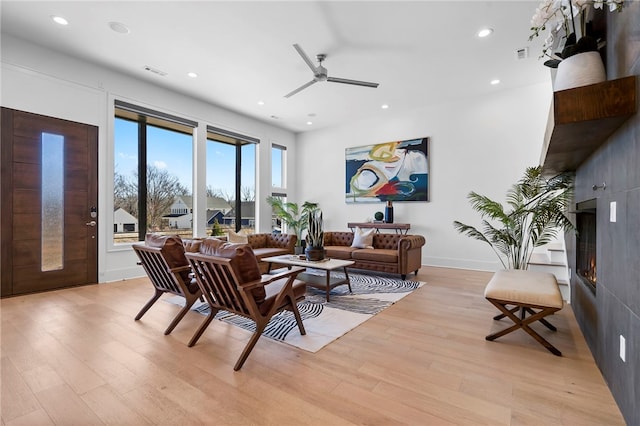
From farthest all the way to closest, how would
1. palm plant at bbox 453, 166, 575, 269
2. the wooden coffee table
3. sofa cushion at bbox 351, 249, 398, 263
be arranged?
1. sofa cushion at bbox 351, 249, 398, 263
2. the wooden coffee table
3. palm plant at bbox 453, 166, 575, 269

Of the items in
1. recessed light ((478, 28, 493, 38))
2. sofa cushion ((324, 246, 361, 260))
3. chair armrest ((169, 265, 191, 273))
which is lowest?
sofa cushion ((324, 246, 361, 260))

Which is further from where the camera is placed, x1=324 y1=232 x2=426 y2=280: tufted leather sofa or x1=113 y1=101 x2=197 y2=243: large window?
x1=113 y1=101 x2=197 y2=243: large window

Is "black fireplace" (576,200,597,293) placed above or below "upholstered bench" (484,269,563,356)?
above

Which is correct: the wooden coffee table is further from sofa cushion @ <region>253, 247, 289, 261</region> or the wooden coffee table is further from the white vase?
the white vase

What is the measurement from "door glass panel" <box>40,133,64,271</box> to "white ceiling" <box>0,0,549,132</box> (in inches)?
55.8

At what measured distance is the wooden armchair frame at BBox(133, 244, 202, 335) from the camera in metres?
2.77

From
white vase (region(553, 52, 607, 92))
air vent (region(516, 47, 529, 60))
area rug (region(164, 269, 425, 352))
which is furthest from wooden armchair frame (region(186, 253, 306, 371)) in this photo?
air vent (region(516, 47, 529, 60))

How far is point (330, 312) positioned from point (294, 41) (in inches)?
140

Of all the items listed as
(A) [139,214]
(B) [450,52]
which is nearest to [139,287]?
(A) [139,214]

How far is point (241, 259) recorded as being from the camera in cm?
218

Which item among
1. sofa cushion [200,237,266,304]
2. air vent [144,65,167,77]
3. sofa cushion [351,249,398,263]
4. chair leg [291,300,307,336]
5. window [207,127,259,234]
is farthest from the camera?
window [207,127,259,234]

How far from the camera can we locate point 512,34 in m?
3.75

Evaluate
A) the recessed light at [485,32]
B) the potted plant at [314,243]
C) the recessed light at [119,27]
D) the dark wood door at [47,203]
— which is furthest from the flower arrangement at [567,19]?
the dark wood door at [47,203]

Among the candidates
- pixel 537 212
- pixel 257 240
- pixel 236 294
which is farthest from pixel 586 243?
pixel 257 240
